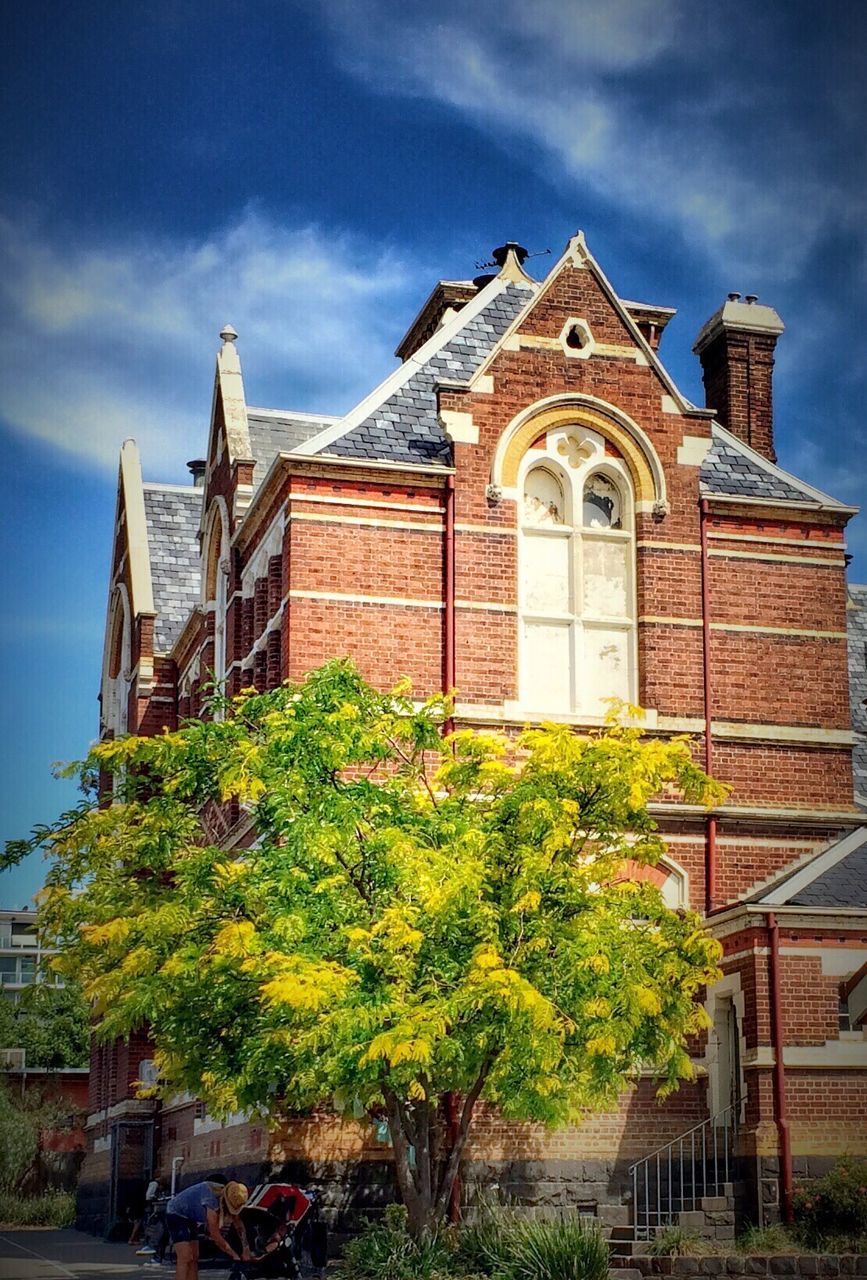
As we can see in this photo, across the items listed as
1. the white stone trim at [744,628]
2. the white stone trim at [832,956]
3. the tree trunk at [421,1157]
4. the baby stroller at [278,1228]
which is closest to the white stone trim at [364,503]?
the white stone trim at [744,628]

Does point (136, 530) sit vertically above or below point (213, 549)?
above

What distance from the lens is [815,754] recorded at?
26.3 metres

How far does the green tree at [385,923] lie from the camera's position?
17406 millimetres

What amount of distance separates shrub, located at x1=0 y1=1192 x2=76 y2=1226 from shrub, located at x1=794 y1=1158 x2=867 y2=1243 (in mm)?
24519

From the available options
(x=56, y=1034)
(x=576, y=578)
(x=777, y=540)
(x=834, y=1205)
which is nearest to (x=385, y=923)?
(x=834, y=1205)

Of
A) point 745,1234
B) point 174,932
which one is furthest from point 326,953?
point 745,1234

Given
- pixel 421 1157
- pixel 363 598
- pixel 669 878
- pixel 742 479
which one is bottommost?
pixel 421 1157

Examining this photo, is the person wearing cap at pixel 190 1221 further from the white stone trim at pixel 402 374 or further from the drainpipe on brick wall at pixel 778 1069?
the white stone trim at pixel 402 374

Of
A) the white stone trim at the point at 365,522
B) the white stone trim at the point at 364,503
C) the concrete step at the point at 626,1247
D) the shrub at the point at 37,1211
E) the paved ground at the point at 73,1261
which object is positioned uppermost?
the white stone trim at the point at 364,503

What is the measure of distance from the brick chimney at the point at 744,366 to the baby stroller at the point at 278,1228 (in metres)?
15.8

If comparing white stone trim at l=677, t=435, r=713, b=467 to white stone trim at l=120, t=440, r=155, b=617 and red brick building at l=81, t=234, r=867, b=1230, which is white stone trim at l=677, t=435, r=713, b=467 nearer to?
red brick building at l=81, t=234, r=867, b=1230

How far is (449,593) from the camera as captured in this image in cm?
2491

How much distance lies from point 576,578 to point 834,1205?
9.38 meters

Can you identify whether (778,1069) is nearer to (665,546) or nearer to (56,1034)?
(665,546)
